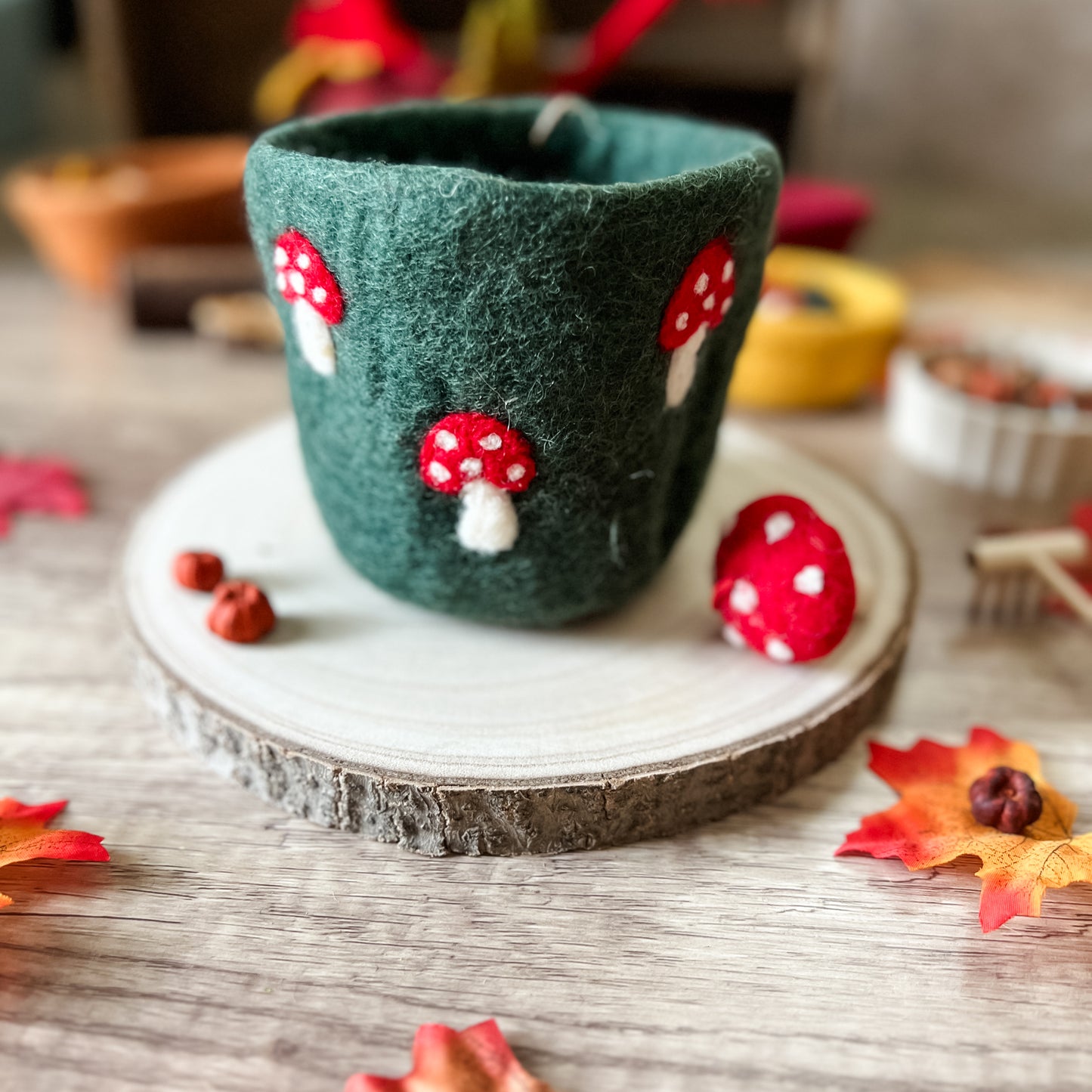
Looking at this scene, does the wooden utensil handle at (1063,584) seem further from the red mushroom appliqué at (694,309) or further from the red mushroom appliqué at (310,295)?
the red mushroom appliqué at (310,295)

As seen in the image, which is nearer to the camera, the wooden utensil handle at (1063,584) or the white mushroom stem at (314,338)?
the white mushroom stem at (314,338)

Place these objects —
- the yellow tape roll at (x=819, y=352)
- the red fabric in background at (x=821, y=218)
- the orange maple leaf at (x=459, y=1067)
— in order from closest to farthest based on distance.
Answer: the orange maple leaf at (x=459, y=1067) < the yellow tape roll at (x=819, y=352) < the red fabric in background at (x=821, y=218)

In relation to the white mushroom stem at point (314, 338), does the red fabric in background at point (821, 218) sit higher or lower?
lower

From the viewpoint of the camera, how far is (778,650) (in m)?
0.45

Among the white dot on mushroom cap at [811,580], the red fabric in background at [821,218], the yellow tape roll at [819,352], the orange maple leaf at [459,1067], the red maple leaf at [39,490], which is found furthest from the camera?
the red fabric in background at [821,218]

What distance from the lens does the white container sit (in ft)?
2.27

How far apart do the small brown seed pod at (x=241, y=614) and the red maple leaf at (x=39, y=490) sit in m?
0.25

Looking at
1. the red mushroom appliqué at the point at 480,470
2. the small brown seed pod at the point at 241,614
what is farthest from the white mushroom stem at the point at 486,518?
the small brown seed pod at the point at 241,614

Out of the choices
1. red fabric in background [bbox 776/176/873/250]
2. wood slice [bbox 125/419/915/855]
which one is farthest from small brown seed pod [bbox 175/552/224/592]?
red fabric in background [bbox 776/176/873/250]

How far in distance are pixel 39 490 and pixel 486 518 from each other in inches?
15.8

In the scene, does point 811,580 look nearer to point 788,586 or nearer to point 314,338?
point 788,586

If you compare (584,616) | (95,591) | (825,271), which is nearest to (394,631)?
(584,616)

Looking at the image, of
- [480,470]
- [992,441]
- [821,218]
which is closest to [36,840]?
[480,470]

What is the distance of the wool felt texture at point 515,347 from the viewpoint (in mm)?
361
